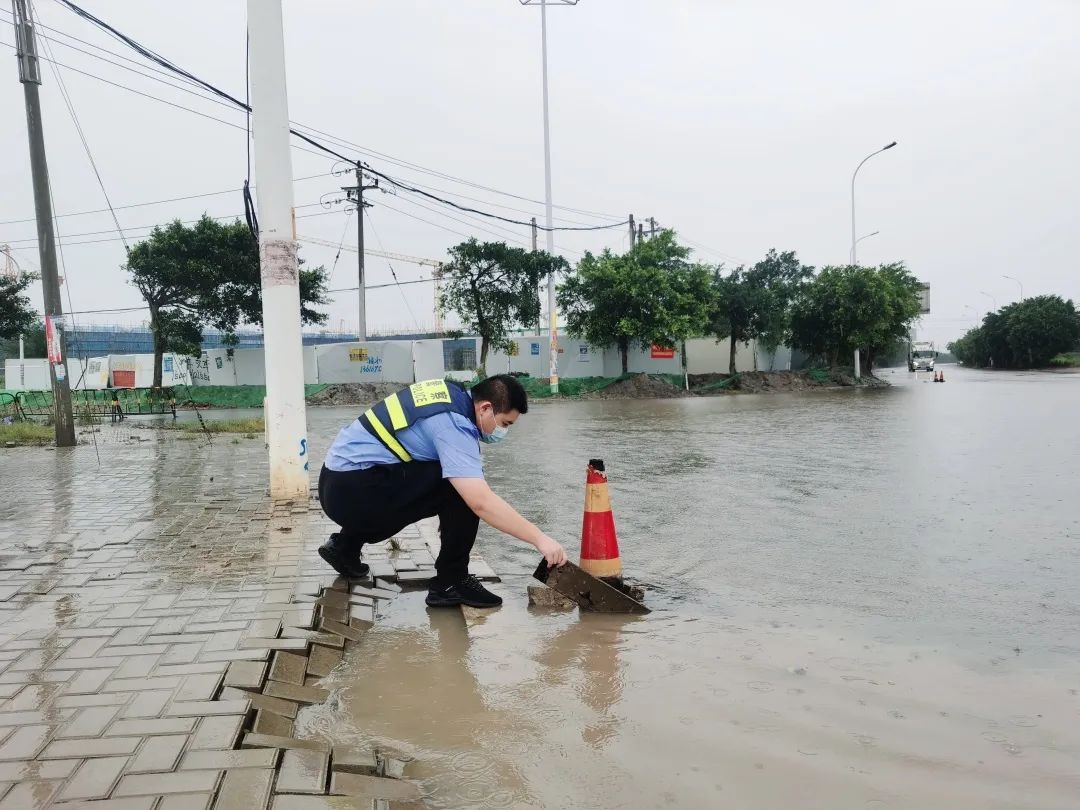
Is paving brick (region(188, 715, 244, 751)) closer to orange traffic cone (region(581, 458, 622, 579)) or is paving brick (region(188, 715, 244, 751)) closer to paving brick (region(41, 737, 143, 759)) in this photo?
paving brick (region(41, 737, 143, 759))

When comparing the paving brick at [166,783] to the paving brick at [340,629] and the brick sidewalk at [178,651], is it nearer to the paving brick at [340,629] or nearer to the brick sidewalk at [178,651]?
the brick sidewalk at [178,651]

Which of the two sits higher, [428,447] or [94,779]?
[428,447]

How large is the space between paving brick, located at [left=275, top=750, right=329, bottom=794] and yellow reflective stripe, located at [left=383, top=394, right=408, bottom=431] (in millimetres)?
1749

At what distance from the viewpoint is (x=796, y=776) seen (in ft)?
7.54

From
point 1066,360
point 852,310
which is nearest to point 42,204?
point 852,310

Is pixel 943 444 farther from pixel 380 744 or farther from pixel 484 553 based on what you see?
pixel 380 744

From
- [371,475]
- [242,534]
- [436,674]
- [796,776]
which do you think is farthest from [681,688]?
[242,534]

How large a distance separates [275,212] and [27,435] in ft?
32.1

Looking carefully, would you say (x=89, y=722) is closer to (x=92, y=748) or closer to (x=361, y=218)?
(x=92, y=748)

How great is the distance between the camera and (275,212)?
6.54m

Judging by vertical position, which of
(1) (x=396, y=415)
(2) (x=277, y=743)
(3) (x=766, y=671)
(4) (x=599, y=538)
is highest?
(1) (x=396, y=415)

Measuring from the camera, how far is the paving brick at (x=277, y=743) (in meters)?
2.33

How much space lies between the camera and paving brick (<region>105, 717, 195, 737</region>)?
2.38 metres

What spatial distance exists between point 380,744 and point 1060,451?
10.1 meters
